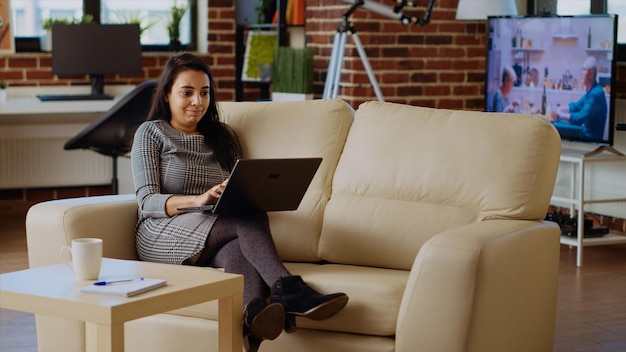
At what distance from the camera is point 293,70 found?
6.14 meters

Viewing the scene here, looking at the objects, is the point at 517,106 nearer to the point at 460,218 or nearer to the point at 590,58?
the point at 590,58

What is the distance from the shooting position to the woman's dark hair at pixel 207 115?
363 cm

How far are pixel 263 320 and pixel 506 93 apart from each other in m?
3.38

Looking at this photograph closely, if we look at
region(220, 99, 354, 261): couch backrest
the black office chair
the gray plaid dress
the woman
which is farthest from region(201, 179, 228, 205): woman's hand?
the black office chair

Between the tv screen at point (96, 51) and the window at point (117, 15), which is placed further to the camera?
the window at point (117, 15)

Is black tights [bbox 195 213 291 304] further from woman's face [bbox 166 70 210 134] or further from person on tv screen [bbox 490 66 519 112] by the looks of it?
person on tv screen [bbox 490 66 519 112]

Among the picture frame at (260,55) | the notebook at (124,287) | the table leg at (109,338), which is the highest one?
the picture frame at (260,55)

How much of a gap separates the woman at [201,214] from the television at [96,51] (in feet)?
9.70

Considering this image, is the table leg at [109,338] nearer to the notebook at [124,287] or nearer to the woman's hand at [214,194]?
the notebook at [124,287]

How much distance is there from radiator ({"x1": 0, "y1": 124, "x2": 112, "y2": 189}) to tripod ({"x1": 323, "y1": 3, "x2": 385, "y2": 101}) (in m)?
1.96

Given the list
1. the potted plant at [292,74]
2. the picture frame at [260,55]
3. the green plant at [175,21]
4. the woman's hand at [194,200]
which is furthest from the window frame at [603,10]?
the woman's hand at [194,200]

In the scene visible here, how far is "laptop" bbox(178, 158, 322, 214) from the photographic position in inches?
122

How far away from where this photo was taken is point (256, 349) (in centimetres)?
296

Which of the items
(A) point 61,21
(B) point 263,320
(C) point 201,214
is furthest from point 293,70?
(B) point 263,320
